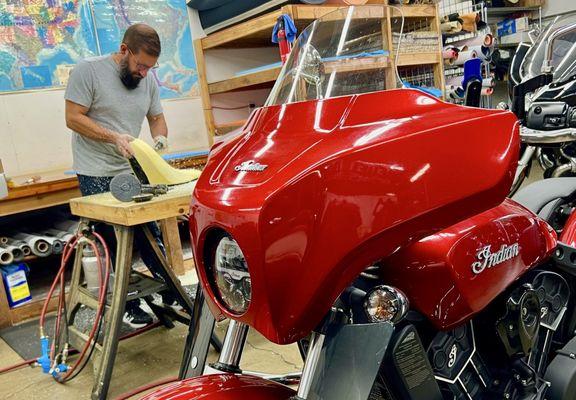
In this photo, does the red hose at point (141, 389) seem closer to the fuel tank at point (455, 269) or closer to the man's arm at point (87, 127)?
the man's arm at point (87, 127)

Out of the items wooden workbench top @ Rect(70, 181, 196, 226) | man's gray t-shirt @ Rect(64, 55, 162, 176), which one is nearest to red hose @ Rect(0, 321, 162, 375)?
wooden workbench top @ Rect(70, 181, 196, 226)

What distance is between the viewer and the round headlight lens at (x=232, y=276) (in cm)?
73

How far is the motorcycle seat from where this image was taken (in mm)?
1385

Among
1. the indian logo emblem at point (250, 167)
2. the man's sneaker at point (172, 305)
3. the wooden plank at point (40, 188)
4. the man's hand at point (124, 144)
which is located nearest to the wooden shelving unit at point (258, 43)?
the man's hand at point (124, 144)

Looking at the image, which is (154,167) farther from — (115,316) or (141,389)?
(141,389)

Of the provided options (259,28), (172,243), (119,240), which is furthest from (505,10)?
(119,240)

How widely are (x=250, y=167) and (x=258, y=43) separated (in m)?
3.74

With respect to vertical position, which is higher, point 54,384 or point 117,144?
point 117,144

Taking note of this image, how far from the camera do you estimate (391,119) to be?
77 cm

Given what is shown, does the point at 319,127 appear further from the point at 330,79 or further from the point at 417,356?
the point at 417,356

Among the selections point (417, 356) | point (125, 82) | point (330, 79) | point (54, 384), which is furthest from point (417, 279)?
point (125, 82)

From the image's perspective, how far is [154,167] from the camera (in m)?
2.26

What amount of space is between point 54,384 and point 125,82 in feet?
4.80

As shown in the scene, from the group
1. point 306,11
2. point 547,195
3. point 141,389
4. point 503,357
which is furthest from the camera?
point 306,11
